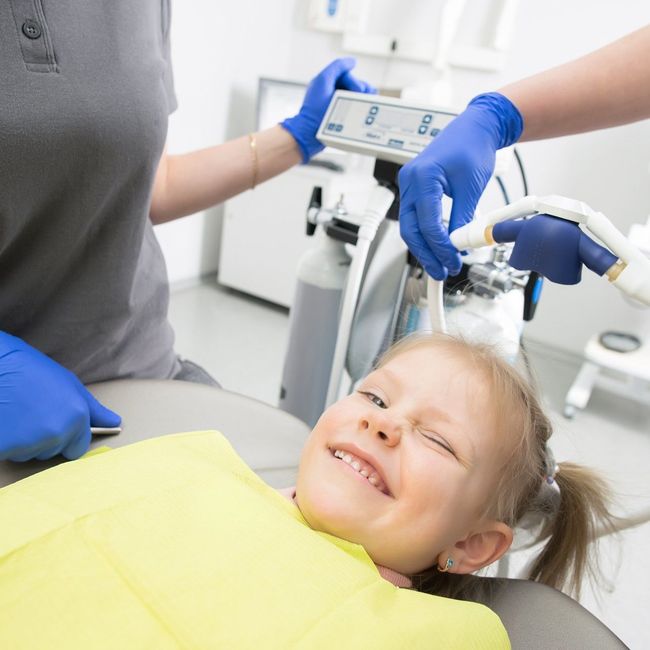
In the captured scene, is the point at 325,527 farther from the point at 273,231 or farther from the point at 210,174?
the point at 273,231

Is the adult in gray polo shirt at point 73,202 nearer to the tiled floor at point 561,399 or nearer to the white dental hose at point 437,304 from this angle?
the white dental hose at point 437,304

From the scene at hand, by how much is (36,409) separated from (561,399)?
239 cm

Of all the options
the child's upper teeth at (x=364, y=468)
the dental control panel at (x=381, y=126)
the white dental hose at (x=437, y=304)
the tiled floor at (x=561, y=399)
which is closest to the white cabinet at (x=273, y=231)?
the tiled floor at (x=561, y=399)

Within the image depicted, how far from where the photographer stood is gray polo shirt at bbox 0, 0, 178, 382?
784mm

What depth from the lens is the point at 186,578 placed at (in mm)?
583

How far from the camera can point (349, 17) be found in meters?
3.05

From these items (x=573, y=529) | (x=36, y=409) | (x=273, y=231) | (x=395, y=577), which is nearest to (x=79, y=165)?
(x=36, y=409)

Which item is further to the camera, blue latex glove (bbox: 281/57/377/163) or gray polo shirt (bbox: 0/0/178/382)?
blue latex glove (bbox: 281/57/377/163)

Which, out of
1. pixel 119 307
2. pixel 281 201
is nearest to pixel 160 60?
pixel 119 307

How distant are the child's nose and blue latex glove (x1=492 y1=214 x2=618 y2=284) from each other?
0.27 meters

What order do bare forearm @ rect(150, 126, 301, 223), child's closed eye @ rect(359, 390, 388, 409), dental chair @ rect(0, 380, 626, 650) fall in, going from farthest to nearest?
1. bare forearm @ rect(150, 126, 301, 223)
2. child's closed eye @ rect(359, 390, 388, 409)
3. dental chair @ rect(0, 380, 626, 650)

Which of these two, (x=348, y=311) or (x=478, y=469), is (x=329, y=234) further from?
(x=478, y=469)

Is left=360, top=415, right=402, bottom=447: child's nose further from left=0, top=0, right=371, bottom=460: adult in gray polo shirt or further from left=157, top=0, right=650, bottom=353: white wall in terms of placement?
left=157, top=0, right=650, bottom=353: white wall

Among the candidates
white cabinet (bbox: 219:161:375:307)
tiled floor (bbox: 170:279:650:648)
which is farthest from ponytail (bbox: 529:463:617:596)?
white cabinet (bbox: 219:161:375:307)
